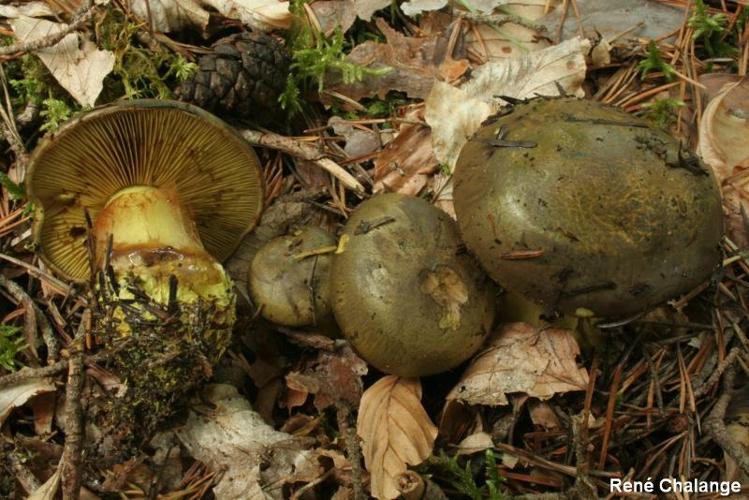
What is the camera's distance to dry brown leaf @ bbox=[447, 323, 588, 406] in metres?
2.38

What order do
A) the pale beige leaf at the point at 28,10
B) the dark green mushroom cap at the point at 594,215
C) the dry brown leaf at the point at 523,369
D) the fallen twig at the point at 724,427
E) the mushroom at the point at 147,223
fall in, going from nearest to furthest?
1. the dark green mushroom cap at the point at 594,215
2. the fallen twig at the point at 724,427
3. the mushroom at the point at 147,223
4. the dry brown leaf at the point at 523,369
5. the pale beige leaf at the point at 28,10

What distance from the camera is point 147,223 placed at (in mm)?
2453

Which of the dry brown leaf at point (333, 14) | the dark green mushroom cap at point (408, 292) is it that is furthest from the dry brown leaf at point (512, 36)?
the dark green mushroom cap at point (408, 292)

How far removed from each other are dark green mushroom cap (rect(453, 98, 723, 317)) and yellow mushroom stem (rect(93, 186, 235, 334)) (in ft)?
2.90

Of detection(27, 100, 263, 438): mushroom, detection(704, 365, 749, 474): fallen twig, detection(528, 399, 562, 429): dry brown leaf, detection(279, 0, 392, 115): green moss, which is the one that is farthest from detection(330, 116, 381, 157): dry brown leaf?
detection(704, 365, 749, 474): fallen twig

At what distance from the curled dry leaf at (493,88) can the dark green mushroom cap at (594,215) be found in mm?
589

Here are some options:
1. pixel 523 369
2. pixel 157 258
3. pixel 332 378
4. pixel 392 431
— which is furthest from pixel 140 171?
pixel 523 369

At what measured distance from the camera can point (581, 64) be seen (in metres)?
2.79

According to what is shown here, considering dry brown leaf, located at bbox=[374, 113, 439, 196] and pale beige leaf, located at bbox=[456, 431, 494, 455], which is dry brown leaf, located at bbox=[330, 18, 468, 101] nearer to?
dry brown leaf, located at bbox=[374, 113, 439, 196]

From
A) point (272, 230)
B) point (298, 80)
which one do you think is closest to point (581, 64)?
point (298, 80)

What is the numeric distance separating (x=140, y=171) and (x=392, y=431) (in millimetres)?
1274

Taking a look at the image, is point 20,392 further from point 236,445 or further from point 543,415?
point 543,415

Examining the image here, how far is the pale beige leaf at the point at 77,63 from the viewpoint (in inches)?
104

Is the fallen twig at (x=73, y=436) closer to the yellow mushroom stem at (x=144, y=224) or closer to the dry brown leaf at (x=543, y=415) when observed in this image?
the yellow mushroom stem at (x=144, y=224)
